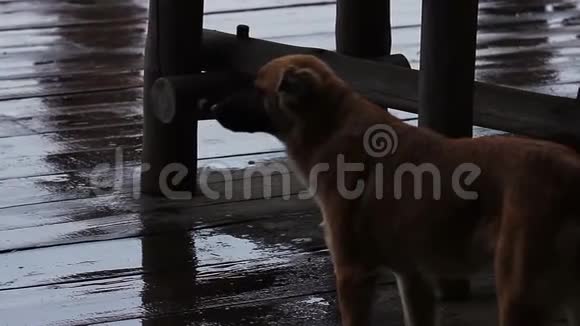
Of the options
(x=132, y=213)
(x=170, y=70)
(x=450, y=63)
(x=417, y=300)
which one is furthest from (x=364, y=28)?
(x=417, y=300)

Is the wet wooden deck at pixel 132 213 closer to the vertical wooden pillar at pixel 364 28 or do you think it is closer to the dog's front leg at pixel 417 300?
the dog's front leg at pixel 417 300

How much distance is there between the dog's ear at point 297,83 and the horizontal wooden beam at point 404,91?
0.86 meters

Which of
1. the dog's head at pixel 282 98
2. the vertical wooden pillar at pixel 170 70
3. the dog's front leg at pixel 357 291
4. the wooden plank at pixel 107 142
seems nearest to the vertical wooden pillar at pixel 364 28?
the wooden plank at pixel 107 142

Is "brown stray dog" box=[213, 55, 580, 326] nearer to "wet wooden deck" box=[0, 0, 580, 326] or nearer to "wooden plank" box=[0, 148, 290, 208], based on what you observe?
"wet wooden deck" box=[0, 0, 580, 326]

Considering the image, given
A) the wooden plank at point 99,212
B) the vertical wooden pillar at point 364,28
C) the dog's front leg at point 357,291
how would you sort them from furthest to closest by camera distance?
the vertical wooden pillar at point 364,28, the wooden plank at point 99,212, the dog's front leg at point 357,291

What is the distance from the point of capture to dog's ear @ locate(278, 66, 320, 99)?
355 centimetres

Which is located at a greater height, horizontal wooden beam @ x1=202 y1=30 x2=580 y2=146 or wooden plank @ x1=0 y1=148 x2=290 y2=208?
horizontal wooden beam @ x1=202 y1=30 x2=580 y2=146

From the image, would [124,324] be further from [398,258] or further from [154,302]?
[398,258]

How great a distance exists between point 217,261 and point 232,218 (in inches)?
20.0

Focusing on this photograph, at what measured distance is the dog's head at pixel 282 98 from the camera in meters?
3.56

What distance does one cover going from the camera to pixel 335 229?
3467mm

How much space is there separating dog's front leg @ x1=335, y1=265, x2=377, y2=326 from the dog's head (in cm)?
43

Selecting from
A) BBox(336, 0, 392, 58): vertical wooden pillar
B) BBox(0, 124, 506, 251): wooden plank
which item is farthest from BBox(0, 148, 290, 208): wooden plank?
BBox(336, 0, 392, 58): vertical wooden pillar

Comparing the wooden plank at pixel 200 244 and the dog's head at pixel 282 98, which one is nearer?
the dog's head at pixel 282 98
